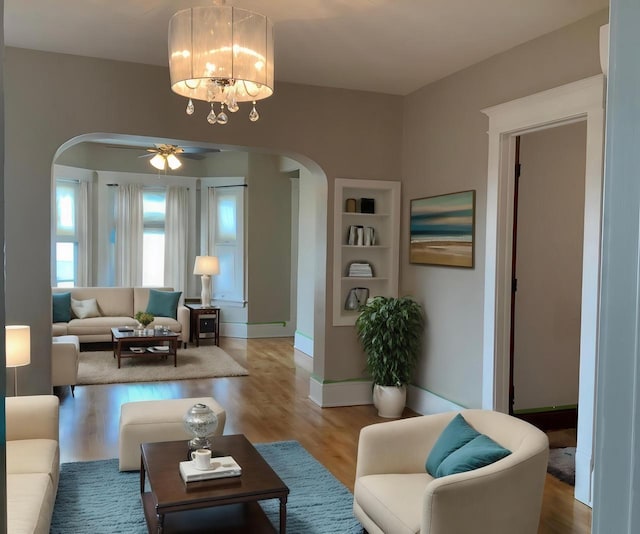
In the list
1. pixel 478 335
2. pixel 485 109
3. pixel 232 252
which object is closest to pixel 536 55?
pixel 485 109

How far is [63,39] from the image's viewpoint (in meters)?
4.34

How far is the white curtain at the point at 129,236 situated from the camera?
9.81m

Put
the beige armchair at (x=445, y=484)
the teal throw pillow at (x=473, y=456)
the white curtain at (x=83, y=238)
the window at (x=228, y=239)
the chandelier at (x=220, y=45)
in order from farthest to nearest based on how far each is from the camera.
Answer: the window at (x=228, y=239) < the white curtain at (x=83, y=238) < the chandelier at (x=220, y=45) < the teal throw pillow at (x=473, y=456) < the beige armchair at (x=445, y=484)

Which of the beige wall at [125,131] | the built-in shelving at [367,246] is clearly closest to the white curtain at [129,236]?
the beige wall at [125,131]

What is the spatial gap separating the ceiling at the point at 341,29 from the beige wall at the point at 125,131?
24 centimetres

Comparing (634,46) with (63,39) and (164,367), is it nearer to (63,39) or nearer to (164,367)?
(63,39)

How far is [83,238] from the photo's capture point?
9586mm

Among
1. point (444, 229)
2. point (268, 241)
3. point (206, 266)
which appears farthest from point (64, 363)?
point (268, 241)

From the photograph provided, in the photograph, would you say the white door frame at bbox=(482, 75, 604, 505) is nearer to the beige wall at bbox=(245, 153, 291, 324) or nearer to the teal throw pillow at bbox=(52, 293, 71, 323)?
the beige wall at bbox=(245, 153, 291, 324)

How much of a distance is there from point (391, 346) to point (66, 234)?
638cm

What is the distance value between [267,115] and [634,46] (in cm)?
506

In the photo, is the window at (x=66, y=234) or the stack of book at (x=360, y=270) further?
the window at (x=66, y=234)

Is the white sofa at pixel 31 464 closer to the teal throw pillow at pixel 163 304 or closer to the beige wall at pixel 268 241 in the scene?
the teal throw pillow at pixel 163 304

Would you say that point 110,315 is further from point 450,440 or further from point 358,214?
point 450,440
